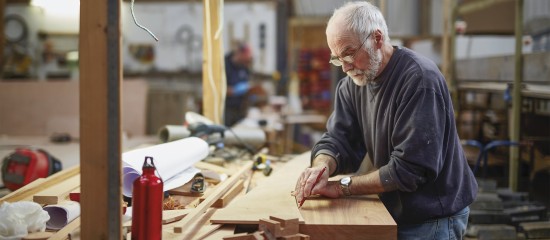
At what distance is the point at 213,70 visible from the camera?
4.58 meters

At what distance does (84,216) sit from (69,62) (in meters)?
11.3

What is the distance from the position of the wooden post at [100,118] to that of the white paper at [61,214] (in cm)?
54

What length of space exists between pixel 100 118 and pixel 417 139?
126 cm

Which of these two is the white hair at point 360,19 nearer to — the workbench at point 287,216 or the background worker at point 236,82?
the workbench at point 287,216

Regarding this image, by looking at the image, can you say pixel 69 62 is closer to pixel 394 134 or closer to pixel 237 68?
pixel 237 68

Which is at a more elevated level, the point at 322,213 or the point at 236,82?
the point at 236,82

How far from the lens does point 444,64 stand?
23.4 feet

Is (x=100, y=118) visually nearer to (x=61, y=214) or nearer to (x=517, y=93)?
(x=61, y=214)

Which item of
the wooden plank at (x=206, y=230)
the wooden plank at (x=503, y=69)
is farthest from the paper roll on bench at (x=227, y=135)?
the wooden plank at (x=503, y=69)

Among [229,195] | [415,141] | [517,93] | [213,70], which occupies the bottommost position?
[229,195]

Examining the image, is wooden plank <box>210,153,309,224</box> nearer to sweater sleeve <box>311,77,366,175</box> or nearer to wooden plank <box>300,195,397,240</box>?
wooden plank <box>300,195,397,240</box>

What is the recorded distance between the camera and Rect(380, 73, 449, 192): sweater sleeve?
7.60 feet

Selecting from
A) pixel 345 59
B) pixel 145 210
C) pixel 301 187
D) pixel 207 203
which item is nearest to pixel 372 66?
pixel 345 59

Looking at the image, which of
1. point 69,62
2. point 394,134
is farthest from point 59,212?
point 69,62
